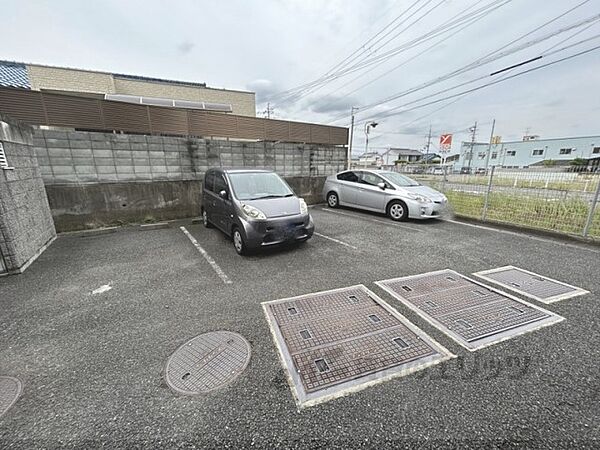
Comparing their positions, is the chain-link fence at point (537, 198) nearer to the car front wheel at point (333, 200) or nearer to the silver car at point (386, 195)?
the silver car at point (386, 195)

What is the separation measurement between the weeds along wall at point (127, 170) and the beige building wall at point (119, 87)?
32.6ft

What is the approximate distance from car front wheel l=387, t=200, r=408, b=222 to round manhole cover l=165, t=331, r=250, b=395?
5.51m

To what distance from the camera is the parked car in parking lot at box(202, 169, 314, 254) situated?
4.04m

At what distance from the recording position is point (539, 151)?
1503 inches

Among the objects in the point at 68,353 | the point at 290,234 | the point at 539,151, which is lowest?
the point at 68,353

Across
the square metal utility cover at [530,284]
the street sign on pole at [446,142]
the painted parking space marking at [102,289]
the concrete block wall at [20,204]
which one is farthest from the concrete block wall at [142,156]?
the square metal utility cover at [530,284]

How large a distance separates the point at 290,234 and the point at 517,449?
336cm

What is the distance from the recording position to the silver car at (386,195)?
20.6 ft

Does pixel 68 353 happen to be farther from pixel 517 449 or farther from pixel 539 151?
pixel 539 151

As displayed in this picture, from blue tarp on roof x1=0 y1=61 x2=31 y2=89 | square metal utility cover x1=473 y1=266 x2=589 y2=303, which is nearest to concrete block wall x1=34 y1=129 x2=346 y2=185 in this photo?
square metal utility cover x1=473 y1=266 x2=589 y2=303

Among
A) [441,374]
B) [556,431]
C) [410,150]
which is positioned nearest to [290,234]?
[441,374]

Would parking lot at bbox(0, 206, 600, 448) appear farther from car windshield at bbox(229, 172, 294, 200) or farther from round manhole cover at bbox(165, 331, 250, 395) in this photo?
car windshield at bbox(229, 172, 294, 200)

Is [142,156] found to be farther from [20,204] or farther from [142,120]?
[20,204]

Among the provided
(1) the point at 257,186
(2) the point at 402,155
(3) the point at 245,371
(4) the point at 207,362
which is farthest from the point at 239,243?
(2) the point at 402,155
